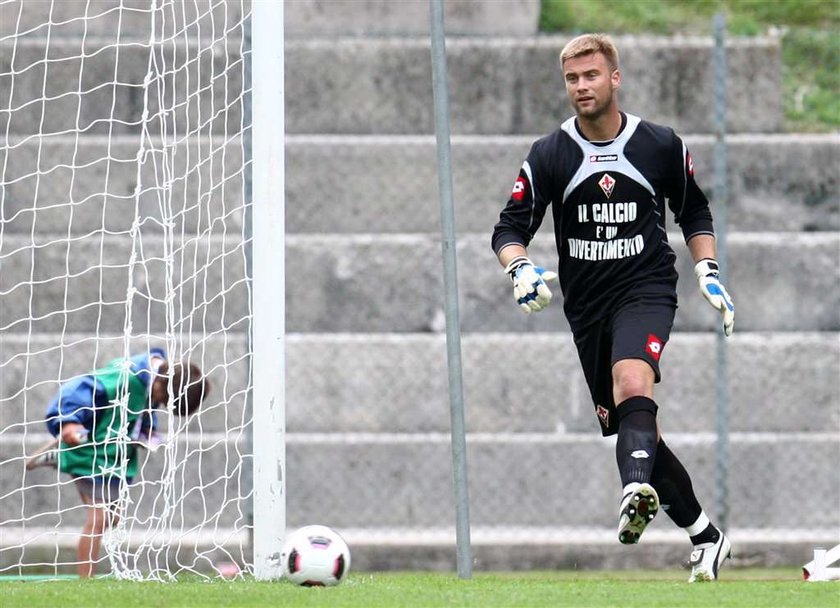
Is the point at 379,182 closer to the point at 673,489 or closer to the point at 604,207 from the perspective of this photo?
the point at 604,207

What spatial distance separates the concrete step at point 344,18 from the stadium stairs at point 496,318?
0.02 meters

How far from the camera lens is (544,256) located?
32.2 feet

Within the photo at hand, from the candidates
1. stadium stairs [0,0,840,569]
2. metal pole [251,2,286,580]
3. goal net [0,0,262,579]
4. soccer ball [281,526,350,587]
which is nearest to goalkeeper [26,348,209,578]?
goal net [0,0,262,579]

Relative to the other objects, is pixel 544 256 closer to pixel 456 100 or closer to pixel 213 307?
pixel 456 100

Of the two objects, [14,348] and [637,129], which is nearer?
[637,129]

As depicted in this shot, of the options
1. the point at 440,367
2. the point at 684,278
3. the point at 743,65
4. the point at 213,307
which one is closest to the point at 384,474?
the point at 440,367

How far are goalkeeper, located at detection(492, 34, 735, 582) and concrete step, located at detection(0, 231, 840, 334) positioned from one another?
4160 mm

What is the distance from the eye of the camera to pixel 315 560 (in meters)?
5.29

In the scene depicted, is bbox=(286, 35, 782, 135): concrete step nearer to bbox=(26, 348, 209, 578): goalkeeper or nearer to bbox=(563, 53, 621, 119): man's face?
bbox=(26, 348, 209, 578): goalkeeper

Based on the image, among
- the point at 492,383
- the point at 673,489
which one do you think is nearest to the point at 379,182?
the point at 492,383

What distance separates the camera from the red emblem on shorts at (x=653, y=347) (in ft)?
17.7

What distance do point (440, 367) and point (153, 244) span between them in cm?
211

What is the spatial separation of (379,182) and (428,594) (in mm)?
5633

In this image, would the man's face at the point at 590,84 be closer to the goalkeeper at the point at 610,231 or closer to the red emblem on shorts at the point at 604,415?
the goalkeeper at the point at 610,231
